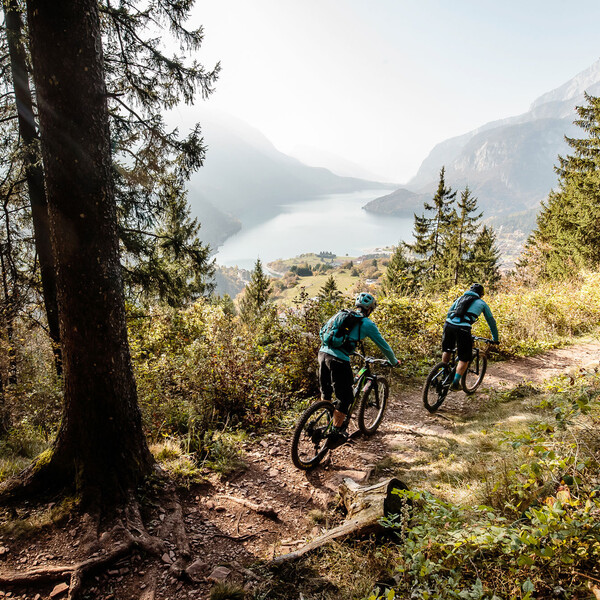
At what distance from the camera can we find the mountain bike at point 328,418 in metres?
4.42

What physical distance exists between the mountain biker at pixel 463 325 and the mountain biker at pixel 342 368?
7.07ft

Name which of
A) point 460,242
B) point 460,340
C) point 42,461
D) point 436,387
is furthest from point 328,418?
point 460,242

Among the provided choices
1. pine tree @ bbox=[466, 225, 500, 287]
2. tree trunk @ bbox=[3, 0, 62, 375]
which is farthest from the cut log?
pine tree @ bbox=[466, 225, 500, 287]

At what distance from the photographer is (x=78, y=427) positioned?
10.7ft

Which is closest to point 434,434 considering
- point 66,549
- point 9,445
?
point 66,549

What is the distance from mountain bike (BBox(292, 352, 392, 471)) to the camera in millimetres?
4418

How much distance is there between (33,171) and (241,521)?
7970 mm

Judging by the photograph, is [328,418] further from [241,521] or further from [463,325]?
[463,325]

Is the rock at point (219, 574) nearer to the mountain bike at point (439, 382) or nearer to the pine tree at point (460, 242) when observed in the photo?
the mountain bike at point (439, 382)

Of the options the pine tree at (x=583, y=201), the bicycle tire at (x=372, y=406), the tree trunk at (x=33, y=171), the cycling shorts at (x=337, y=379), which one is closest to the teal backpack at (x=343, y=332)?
the cycling shorts at (x=337, y=379)

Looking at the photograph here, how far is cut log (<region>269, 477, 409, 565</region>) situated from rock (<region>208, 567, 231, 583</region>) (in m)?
0.38

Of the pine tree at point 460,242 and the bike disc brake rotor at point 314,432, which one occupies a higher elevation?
the pine tree at point 460,242

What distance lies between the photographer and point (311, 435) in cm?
452

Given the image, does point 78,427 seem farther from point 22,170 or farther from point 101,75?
point 22,170
